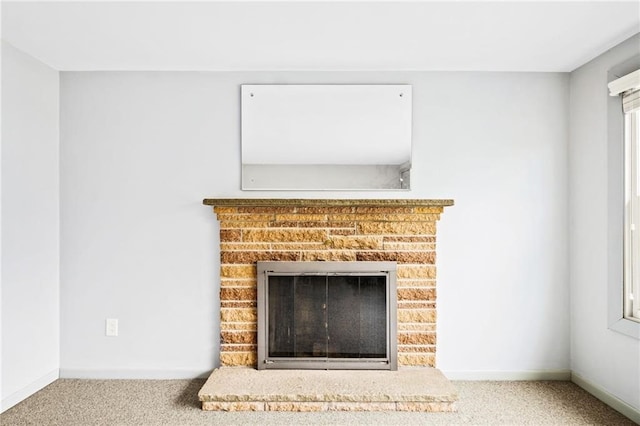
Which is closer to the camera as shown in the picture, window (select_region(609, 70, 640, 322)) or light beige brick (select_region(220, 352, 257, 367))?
window (select_region(609, 70, 640, 322))

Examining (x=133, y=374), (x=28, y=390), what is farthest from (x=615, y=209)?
(x=28, y=390)

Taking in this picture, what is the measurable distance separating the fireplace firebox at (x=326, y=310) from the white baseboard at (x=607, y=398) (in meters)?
1.29

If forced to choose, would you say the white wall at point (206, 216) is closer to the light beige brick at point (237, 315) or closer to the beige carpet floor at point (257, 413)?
the light beige brick at point (237, 315)

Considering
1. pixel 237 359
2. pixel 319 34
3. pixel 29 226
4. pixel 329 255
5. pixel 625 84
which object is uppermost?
pixel 319 34

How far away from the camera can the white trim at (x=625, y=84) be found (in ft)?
7.93

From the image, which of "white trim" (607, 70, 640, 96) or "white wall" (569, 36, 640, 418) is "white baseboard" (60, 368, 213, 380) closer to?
"white wall" (569, 36, 640, 418)

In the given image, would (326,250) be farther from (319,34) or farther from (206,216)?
(319,34)

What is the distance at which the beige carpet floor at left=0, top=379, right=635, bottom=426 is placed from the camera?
2.49 meters

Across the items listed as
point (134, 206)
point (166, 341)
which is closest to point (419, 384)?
point (166, 341)

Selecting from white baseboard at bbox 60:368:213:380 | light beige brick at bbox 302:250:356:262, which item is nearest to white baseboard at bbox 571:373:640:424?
light beige brick at bbox 302:250:356:262

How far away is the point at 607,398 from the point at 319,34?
2.75 m

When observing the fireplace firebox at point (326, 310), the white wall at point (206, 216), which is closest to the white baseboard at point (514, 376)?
the white wall at point (206, 216)

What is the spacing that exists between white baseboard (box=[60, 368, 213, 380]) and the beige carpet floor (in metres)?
0.12

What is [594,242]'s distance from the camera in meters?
2.87
